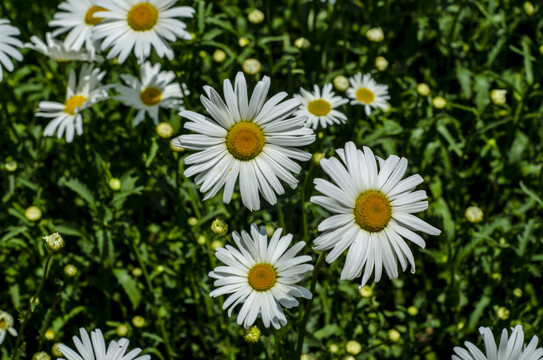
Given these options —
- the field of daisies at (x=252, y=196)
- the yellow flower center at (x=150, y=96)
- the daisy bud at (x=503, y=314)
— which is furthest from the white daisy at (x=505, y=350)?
the yellow flower center at (x=150, y=96)

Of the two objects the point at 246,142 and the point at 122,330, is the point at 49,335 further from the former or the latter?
the point at 246,142

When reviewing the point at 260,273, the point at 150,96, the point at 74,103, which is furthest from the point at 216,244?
the point at 74,103

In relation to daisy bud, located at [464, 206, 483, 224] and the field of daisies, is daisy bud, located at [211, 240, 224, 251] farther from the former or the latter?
daisy bud, located at [464, 206, 483, 224]

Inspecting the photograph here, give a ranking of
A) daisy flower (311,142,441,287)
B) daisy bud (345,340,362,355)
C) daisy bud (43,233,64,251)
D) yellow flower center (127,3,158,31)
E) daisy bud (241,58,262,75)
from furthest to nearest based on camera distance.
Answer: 1. daisy bud (241,58,262,75)
2. yellow flower center (127,3,158,31)
3. daisy bud (345,340,362,355)
4. daisy bud (43,233,64,251)
5. daisy flower (311,142,441,287)

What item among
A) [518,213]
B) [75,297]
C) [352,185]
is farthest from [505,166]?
[75,297]

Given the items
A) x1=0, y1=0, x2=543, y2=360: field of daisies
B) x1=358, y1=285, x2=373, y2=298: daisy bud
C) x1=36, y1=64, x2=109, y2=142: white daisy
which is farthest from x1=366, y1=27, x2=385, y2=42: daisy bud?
x1=36, y1=64, x2=109, y2=142: white daisy

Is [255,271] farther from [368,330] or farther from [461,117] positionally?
[461,117]
